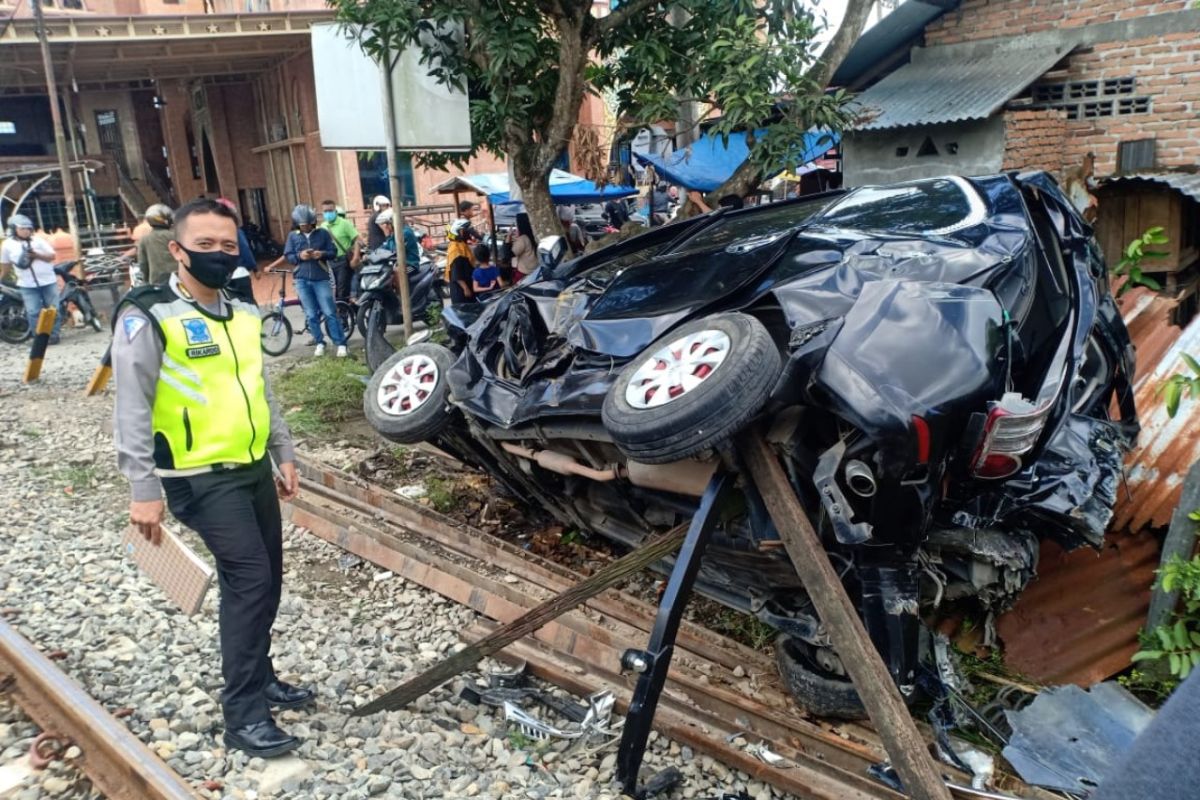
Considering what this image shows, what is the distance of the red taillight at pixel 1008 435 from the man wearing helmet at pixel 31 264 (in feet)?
38.9

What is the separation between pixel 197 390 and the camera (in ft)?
10.4

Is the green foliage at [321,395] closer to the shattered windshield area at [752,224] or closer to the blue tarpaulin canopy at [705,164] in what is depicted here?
the shattered windshield area at [752,224]

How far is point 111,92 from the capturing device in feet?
83.5

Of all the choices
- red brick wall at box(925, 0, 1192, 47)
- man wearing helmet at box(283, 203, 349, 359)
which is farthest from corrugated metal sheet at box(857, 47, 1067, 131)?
man wearing helmet at box(283, 203, 349, 359)

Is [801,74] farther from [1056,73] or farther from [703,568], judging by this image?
[703,568]

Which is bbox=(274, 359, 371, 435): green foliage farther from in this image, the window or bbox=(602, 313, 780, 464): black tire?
the window

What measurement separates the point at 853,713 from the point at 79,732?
2.84m

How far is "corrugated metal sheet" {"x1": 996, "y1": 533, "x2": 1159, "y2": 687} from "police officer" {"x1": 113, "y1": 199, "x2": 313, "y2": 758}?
2.93 meters

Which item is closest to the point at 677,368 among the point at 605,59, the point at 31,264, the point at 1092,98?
the point at 605,59

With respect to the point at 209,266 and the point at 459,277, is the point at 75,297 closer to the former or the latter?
the point at 459,277

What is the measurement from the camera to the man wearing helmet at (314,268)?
10.5m

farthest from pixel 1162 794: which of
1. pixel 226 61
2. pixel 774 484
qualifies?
pixel 226 61

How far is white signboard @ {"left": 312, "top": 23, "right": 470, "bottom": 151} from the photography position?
742cm

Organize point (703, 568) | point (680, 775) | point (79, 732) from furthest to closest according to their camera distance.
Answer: point (703, 568) → point (79, 732) → point (680, 775)
